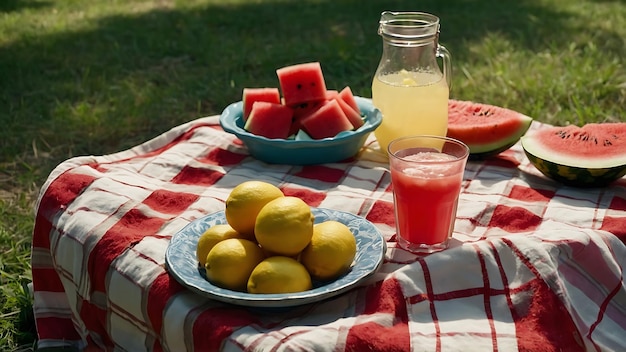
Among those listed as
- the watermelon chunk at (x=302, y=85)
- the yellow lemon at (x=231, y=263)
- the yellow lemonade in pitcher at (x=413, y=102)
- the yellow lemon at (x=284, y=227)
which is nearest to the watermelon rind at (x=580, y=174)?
→ the yellow lemonade in pitcher at (x=413, y=102)

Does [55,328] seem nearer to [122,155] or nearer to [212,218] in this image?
[122,155]

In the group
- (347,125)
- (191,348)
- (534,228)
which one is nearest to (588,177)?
(534,228)

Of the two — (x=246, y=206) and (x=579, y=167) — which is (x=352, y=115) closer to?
(x=579, y=167)

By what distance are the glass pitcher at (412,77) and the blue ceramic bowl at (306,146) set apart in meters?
0.08

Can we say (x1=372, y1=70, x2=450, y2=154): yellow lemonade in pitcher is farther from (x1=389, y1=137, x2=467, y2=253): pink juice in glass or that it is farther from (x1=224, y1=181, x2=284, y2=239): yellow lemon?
(x1=224, y1=181, x2=284, y2=239): yellow lemon

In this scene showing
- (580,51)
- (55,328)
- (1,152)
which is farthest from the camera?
(580,51)

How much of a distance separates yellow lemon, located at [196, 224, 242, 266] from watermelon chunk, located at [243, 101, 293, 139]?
2.40ft

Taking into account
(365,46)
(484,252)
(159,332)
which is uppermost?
(484,252)

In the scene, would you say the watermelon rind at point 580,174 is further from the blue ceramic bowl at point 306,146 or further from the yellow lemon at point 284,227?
the yellow lemon at point 284,227

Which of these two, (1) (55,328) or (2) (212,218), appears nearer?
(2) (212,218)

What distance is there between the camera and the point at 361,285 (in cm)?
172

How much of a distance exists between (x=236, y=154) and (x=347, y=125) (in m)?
0.39

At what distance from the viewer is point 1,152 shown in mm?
4125

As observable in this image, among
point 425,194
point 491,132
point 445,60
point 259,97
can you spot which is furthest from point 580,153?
point 259,97
